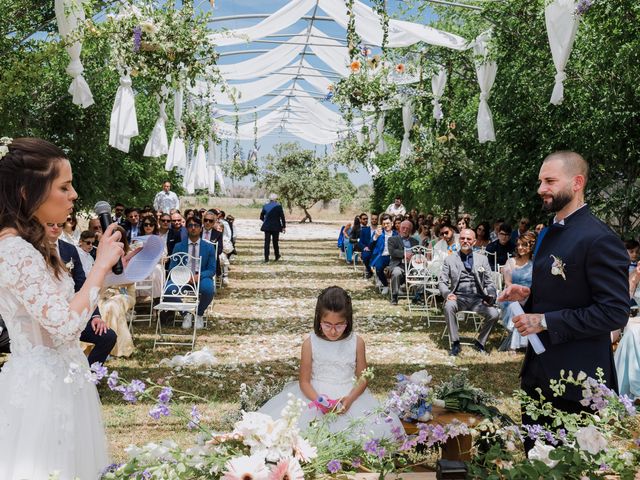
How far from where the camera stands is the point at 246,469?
1.53 m

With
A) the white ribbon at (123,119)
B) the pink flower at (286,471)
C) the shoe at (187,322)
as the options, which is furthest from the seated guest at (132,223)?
the pink flower at (286,471)

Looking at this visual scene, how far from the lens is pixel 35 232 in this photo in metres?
2.21

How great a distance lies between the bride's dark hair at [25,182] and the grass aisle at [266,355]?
1845 millimetres

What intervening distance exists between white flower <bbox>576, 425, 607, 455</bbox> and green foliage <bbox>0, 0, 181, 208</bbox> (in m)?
5.99

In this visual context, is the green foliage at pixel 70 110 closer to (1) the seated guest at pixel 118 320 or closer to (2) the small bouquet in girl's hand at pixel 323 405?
(1) the seated guest at pixel 118 320

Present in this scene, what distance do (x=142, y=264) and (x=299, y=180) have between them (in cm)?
3670

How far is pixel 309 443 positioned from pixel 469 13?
34.6 feet

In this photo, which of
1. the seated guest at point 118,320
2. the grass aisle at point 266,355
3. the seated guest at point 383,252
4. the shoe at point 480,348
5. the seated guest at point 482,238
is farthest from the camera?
the seated guest at point 383,252

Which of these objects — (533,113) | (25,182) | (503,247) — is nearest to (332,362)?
(25,182)

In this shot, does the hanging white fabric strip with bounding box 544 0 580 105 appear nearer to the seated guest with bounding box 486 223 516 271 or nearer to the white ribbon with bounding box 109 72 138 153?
the seated guest with bounding box 486 223 516 271

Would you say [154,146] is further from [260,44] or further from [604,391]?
[604,391]

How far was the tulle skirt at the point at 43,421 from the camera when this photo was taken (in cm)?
213

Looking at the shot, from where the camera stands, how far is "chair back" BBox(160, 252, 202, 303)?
834 centimetres

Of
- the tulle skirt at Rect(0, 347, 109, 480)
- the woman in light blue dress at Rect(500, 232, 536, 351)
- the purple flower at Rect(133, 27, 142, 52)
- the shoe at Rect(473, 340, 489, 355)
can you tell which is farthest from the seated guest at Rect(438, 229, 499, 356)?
the tulle skirt at Rect(0, 347, 109, 480)
